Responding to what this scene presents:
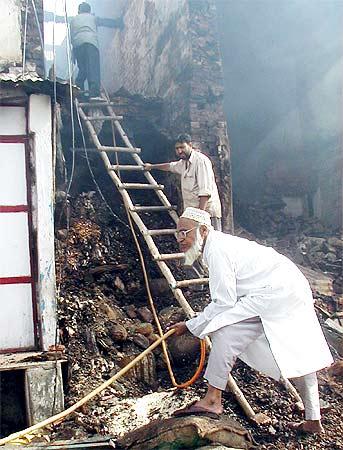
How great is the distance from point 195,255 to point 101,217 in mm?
3412

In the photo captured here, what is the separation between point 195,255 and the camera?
4148mm

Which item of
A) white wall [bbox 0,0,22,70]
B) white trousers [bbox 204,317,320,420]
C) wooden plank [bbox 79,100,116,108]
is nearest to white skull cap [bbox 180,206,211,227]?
white trousers [bbox 204,317,320,420]

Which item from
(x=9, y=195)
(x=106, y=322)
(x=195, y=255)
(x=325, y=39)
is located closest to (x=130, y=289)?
(x=106, y=322)

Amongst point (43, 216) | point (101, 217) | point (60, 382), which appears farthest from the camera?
point (101, 217)

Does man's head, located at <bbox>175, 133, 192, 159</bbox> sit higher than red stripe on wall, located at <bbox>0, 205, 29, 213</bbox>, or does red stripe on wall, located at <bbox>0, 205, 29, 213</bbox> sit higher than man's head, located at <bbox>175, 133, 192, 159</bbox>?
man's head, located at <bbox>175, 133, 192, 159</bbox>

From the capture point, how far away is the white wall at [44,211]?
5344mm

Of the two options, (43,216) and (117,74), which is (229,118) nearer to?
(117,74)

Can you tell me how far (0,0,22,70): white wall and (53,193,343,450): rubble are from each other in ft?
7.36

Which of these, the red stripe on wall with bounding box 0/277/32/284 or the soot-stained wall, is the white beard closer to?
the red stripe on wall with bounding box 0/277/32/284

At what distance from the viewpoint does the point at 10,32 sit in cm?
732

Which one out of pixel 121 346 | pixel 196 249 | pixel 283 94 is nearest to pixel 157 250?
pixel 121 346

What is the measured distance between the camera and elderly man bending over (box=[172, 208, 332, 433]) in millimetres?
3904

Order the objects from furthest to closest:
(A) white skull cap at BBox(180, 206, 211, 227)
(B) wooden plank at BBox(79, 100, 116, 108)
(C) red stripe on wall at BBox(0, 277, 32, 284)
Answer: (B) wooden plank at BBox(79, 100, 116, 108) < (C) red stripe on wall at BBox(0, 277, 32, 284) < (A) white skull cap at BBox(180, 206, 211, 227)

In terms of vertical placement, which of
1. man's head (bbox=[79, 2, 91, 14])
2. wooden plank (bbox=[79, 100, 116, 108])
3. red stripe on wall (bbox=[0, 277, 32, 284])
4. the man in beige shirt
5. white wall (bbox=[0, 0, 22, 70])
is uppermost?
man's head (bbox=[79, 2, 91, 14])
